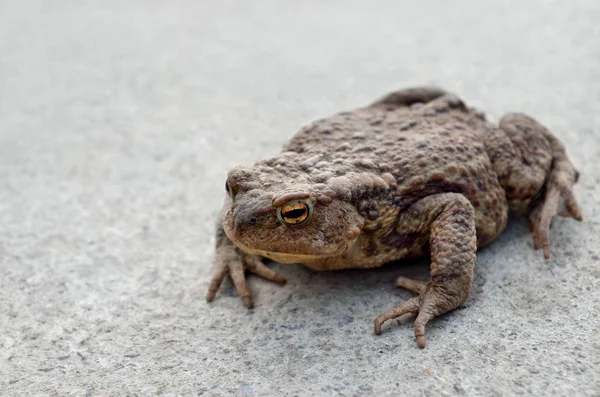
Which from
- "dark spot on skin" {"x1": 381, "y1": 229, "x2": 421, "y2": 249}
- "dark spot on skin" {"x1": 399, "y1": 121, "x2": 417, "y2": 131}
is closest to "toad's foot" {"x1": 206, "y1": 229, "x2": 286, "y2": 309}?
"dark spot on skin" {"x1": 381, "y1": 229, "x2": 421, "y2": 249}

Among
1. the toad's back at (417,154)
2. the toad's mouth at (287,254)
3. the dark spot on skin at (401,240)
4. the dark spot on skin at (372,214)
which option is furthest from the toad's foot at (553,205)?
the toad's mouth at (287,254)

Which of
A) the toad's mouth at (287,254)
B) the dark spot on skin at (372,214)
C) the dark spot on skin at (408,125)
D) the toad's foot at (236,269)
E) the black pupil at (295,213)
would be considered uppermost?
the dark spot on skin at (408,125)

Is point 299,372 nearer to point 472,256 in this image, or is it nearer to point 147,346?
point 147,346

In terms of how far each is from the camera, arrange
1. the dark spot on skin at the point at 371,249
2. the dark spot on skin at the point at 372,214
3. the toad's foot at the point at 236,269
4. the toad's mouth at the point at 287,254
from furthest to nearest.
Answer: the toad's foot at the point at 236,269, the dark spot on skin at the point at 371,249, the dark spot on skin at the point at 372,214, the toad's mouth at the point at 287,254

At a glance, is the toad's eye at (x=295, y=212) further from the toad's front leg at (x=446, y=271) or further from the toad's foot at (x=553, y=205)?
the toad's foot at (x=553, y=205)

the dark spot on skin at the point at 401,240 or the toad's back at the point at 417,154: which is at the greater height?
the toad's back at the point at 417,154

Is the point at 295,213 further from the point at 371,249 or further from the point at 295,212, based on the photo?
the point at 371,249

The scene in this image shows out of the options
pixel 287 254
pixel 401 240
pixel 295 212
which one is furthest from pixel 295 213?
pixel 401 240
